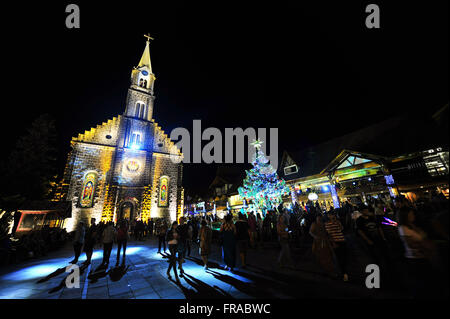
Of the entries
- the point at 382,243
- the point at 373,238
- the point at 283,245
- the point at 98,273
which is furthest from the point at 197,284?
the point at 382,243

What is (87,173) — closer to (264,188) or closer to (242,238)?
(264,188)

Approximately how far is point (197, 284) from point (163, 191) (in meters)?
19.3

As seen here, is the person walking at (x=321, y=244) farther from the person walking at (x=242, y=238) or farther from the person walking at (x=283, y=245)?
the person walking at (x=242, y=238)

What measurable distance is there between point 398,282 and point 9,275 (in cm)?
1189

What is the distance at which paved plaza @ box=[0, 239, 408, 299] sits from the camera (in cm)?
382

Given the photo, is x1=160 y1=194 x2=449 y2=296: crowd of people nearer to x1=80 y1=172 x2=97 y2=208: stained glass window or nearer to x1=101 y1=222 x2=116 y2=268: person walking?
x1=101 y1=222 x2=116 y2=268: person walking

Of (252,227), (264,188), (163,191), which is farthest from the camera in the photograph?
(163,191)

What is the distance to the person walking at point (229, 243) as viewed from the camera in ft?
19.0

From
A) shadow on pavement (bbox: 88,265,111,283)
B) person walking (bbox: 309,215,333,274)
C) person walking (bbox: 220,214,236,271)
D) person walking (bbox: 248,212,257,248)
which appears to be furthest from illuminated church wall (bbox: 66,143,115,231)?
person walking (bbox: 309,215,333,274)

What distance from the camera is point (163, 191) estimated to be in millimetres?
22422

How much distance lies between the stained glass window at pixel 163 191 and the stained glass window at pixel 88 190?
274 inches

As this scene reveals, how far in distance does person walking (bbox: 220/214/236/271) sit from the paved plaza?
30 centimetres
